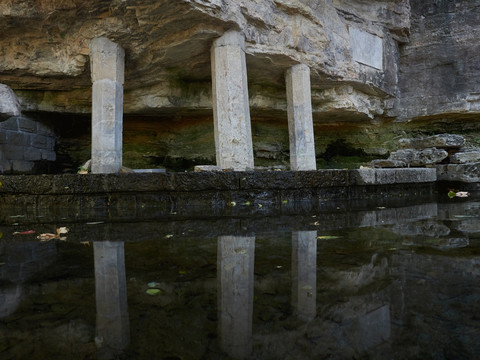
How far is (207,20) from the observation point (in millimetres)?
5578

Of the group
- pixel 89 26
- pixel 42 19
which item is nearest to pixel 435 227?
pixel 89 26

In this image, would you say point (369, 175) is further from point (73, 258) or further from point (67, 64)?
point (67, 64)

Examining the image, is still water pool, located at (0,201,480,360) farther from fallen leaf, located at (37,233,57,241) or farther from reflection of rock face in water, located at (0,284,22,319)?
fallen leaf, located at (37,233,57,241)

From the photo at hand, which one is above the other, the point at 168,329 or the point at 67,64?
the point at 67,64

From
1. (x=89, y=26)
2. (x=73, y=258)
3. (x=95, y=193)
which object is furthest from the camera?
(x=89, y=26)

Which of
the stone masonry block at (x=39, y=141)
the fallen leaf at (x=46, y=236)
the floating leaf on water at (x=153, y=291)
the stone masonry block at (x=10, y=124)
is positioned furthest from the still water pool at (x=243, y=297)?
the stone masonry block at (x=39, y=141)

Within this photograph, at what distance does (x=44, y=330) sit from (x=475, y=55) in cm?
1189

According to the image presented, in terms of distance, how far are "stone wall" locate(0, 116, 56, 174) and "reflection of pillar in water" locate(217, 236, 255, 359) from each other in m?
7.87

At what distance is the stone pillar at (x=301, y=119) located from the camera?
23.6ft

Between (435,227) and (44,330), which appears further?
(435,227)

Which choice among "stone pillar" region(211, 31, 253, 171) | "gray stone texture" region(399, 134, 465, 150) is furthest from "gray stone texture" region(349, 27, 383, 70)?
"stone pillar" region(211, 31, 253, 171)

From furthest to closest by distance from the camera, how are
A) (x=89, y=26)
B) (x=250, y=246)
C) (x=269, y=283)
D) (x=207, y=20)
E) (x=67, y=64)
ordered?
(x=67, y=64), (x=89, y=26), (x=207, y=20), (x=250, y=246), (x=269, y=283)

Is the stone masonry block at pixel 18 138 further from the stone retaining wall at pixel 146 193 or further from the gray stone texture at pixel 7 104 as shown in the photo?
the stone retaining wall at pixel 146 193

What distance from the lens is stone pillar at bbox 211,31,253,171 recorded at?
569 centimetres
